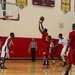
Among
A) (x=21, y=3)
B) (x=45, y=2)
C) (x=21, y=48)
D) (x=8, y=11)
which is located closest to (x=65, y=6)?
(x=45, y=2)

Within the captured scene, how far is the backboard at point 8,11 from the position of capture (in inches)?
617

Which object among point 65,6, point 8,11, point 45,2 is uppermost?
point 45,2

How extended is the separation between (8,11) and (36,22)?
9.59 ft

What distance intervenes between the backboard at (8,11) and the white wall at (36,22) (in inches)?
32.8

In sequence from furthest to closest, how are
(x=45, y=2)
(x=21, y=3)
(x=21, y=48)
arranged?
(x=45, y=2) → (x=21, y=3) → (x=21, y=48)

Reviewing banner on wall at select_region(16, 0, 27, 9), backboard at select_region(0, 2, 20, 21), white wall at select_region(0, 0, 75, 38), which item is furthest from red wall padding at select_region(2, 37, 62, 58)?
banner on wall at select_region(16, 0, 27, 9)

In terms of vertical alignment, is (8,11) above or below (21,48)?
Result: above

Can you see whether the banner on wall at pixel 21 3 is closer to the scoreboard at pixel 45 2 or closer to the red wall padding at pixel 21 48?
the scoreboard at pixel 45 2

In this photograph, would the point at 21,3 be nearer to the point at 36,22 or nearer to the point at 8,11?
the point at 36,22

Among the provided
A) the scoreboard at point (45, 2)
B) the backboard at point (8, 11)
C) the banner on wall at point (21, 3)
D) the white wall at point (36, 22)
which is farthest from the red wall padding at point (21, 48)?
the scoreboard at point (45, 2)

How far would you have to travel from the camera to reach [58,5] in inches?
758

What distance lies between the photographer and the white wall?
1728cm

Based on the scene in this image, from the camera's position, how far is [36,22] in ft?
59.9

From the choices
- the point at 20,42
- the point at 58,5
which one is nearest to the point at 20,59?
the point at 20,42
